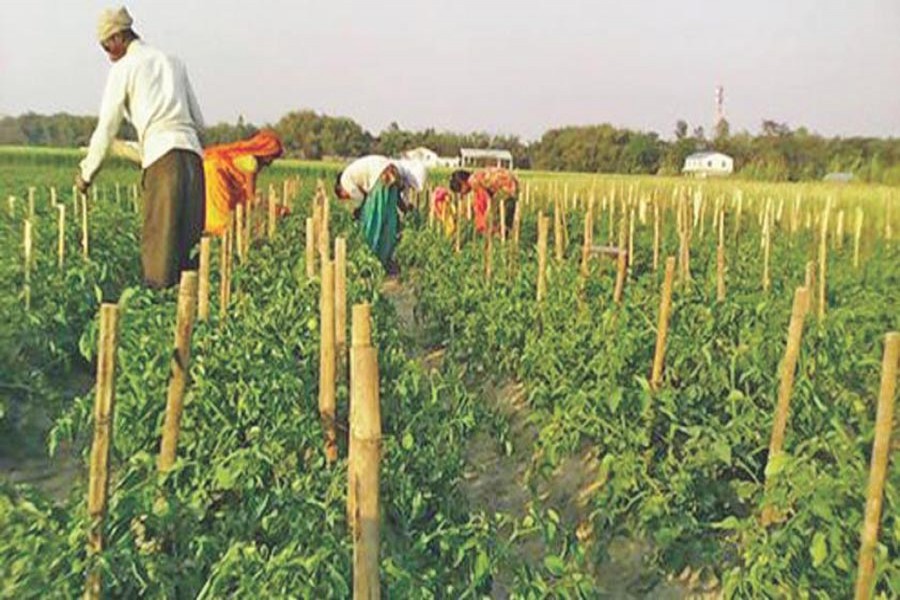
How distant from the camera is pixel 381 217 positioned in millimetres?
8578

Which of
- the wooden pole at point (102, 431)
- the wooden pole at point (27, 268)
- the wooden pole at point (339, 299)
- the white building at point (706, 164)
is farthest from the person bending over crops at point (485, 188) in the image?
the white building at point (706, 164)

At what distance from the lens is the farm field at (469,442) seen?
5.84 feet

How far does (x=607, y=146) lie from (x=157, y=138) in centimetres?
3655

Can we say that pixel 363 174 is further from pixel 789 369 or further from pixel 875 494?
pixel 875 494

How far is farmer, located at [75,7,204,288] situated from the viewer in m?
4.39

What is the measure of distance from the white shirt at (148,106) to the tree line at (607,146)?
2.95 ft

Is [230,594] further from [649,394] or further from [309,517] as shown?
[649,394]

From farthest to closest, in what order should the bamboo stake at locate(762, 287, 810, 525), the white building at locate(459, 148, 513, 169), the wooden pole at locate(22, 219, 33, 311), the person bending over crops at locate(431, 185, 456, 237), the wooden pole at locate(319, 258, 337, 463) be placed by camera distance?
the white building at locate(459, 148, 513, 169) < the person bending over crops at locate(431, 185, 456, 237) < the wooden pole at locate(22, 219, 33, 311) < the bamboo stake at locate(762, 287, 810, 525) < the wooden pole at locate(319, 258, 337, 463)

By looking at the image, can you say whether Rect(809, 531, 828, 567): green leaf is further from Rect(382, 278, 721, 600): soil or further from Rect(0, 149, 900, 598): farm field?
Rect(382, 278, 721, 600): soil

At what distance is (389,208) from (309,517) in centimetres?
686

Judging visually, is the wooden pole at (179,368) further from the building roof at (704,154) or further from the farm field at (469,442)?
the building roof at (704,154)

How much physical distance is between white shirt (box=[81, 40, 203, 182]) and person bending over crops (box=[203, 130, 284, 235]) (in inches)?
55.1

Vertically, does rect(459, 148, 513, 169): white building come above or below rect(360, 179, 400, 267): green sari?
above

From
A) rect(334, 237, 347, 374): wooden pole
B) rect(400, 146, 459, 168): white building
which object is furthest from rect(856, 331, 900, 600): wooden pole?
rect(400, 146, 459, 168): white building
